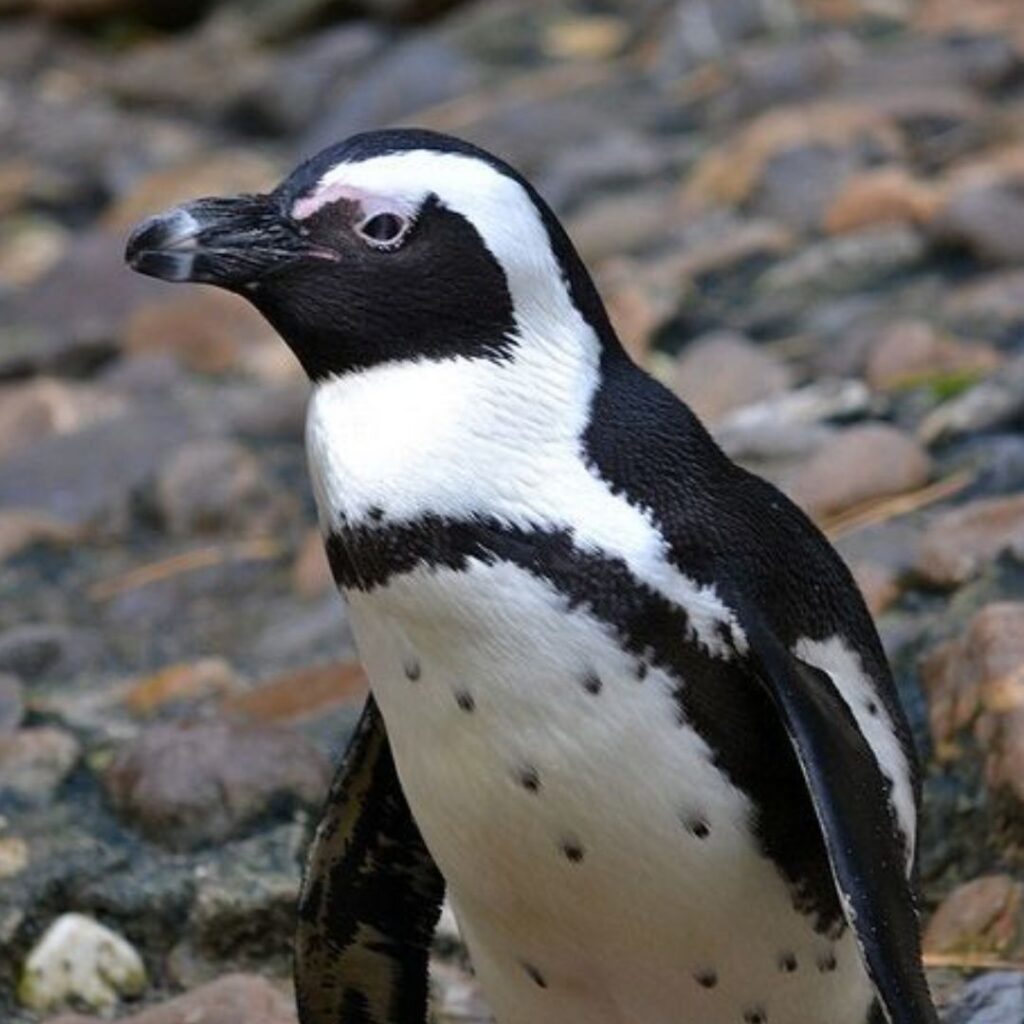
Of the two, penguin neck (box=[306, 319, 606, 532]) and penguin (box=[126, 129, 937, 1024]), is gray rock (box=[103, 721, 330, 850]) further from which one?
penguin neck (box=[306, 319, 606, 532])

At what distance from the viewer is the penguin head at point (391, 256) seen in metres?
2.14

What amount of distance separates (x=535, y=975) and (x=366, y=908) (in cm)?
26

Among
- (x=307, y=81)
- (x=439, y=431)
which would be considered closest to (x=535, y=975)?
(x=439, y=431)

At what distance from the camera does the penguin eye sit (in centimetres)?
216

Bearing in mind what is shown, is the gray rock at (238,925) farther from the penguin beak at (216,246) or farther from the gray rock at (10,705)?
the penguin beak at (216,246)

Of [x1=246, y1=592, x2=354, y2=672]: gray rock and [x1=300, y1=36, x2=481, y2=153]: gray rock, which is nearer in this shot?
[x1=246, y1=592, x2=354, y2=672]: gray rock

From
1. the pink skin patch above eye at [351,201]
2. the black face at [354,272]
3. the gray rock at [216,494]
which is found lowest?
the gray rock at [216,494]

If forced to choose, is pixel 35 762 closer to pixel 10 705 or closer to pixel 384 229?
pixel 10 705

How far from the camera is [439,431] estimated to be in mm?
2088

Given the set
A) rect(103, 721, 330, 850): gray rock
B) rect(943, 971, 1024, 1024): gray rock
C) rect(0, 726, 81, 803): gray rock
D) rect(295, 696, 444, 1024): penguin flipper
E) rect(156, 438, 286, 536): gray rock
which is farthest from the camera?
rect(156, 438, 286, 536): gray rock

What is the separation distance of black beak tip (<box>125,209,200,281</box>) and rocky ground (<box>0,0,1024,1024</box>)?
33.0 inches

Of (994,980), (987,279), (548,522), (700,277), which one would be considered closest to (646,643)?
(548,522)

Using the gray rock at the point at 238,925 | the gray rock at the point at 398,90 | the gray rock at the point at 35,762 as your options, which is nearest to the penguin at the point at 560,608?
the gray rock at the point at 238,925

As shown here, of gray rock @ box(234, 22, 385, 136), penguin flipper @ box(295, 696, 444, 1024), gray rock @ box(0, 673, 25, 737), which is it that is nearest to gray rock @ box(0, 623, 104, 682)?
gray rock @ box(0, 673, 25, 737)
